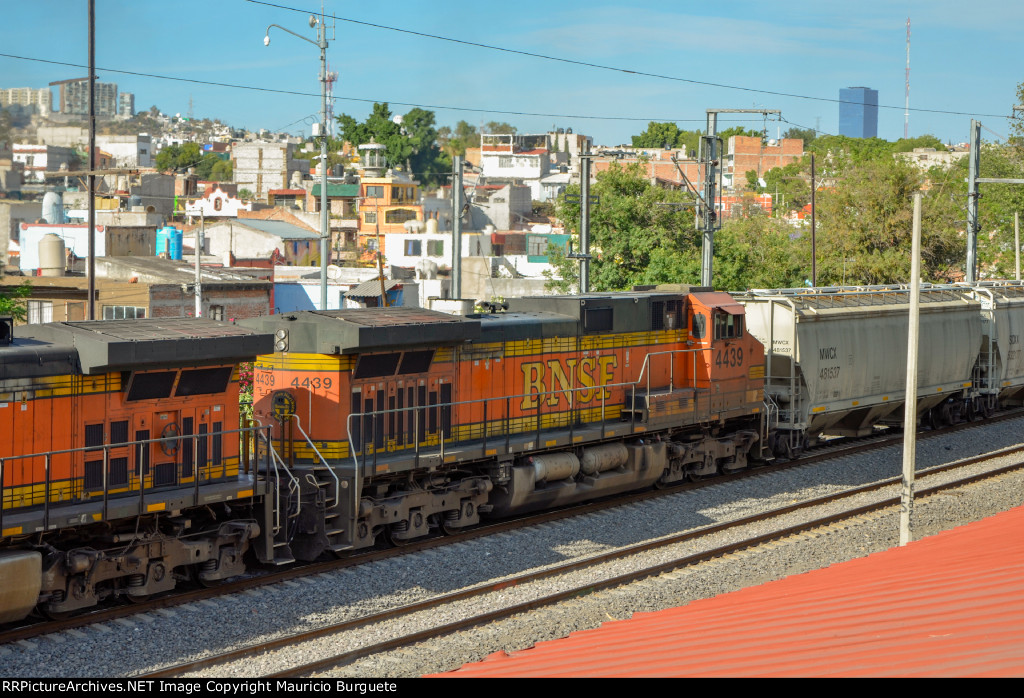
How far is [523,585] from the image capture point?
13719 millimetres

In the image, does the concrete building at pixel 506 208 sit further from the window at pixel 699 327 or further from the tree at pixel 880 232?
the window at pixel 699 327

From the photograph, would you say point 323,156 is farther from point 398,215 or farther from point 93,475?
point 398,215

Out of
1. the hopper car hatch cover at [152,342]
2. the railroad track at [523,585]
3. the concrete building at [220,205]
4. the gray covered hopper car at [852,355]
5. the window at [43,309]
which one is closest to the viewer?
the railroad track at [523,585]

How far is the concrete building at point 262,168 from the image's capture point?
391ft

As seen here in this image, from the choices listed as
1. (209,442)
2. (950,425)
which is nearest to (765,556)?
(209,442)

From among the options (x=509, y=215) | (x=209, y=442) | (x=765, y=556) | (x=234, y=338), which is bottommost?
(x=765, y=556)

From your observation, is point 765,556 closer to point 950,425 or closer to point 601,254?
point 950,425

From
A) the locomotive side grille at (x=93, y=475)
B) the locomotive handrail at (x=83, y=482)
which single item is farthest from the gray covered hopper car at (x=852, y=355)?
the locomotive side grille at (x=93, y=475)

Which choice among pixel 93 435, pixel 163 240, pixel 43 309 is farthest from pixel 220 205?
pixel 93 435

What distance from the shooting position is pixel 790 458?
22.7 metres

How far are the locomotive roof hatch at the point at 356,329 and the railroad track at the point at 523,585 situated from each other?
3492mm

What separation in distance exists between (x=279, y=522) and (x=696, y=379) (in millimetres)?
9279

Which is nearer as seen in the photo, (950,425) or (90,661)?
(90,661)

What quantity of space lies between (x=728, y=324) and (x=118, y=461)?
12128mm
